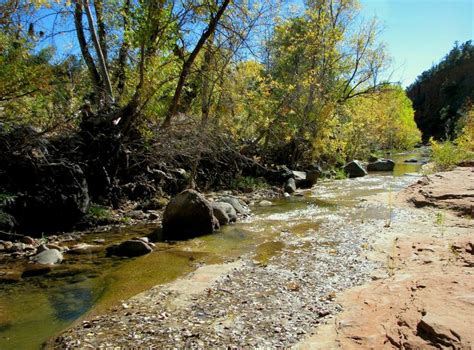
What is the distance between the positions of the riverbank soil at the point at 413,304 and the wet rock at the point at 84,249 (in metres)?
4.72

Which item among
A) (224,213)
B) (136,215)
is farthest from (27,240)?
(224,213)

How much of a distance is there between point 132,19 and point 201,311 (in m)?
8.77

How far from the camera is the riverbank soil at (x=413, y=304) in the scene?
10.1ft

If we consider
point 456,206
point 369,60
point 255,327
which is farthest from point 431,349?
point 369,60

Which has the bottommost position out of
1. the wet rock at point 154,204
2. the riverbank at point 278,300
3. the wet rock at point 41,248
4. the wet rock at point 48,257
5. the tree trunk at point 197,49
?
the riverbank at point 278,300

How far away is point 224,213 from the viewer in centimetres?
962

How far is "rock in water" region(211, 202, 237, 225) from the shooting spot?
952 centimetres

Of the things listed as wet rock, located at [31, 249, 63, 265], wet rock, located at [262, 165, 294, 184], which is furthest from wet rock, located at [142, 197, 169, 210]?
wet rock, located at [262, 165, 294, 184]

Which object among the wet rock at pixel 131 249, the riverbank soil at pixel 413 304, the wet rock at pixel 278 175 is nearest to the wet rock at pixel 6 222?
the wet rock at pixel 131 249

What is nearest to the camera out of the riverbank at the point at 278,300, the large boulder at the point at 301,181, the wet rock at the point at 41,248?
the riverbank at the point at 278,300

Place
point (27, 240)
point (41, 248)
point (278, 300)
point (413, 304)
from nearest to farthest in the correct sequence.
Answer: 1. point (413, 304)
2. point (278, 300)
3. point (41, 248)
4. point (27, 240)

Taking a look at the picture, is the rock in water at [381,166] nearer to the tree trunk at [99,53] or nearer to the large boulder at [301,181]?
the large boulder at [301,181]

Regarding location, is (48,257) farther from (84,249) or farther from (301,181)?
(301,181)

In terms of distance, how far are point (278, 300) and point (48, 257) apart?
13.5 feet
